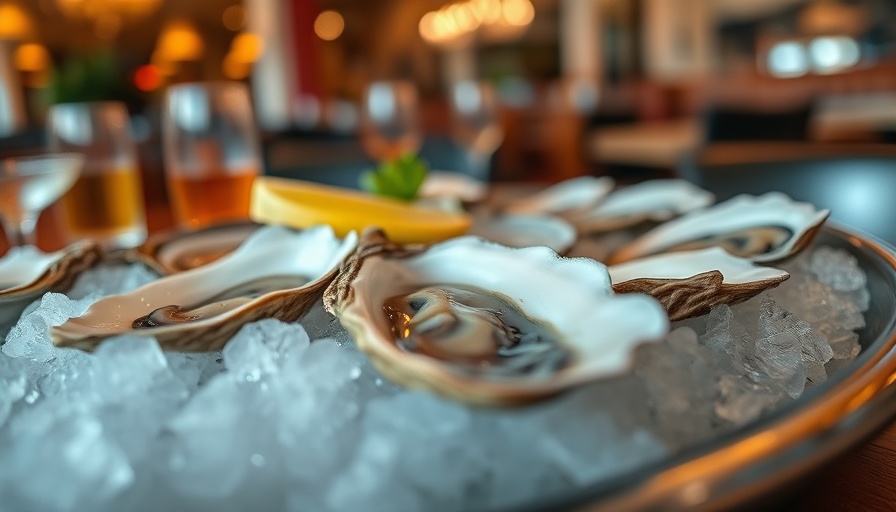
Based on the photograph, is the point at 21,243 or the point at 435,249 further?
the point at 21,243

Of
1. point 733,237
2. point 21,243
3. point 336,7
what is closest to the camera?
point 733,237

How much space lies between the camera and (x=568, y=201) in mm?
845

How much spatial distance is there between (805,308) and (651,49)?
344 inches

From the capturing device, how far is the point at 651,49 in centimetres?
848

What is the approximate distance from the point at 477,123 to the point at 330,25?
938cm

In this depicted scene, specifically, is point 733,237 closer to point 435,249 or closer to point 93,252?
point 435,249

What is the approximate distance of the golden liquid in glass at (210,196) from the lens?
37.1 inches

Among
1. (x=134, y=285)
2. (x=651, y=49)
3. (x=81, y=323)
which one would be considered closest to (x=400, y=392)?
(x=81, y=323)

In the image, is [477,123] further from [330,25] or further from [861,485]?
[330,25]

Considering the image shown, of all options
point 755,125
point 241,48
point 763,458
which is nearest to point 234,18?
point 241,48

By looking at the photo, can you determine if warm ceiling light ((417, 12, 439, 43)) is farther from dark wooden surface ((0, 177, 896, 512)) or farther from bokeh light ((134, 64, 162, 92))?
dark wooden surface ((0, 177, 896, 512))

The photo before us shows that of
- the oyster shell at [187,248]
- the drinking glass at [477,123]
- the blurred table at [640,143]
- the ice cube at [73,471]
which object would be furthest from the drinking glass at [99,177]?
the blurred table at [640,143]

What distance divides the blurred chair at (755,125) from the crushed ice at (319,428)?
113 inches

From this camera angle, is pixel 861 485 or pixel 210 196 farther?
pixel 210 196
